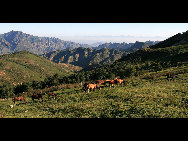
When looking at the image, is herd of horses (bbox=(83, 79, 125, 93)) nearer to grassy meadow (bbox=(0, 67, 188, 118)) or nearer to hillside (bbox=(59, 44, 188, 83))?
grassy meadow (bbox=(0, 67, 188, 118))

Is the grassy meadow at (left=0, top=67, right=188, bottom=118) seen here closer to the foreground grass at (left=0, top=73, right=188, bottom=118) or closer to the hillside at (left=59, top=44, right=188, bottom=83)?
the foreground grass at (left=0, top=73, right=188, bottom=118)

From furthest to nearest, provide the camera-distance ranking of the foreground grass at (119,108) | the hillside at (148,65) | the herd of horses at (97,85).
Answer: the hillside at (148,65), the herd of horses at (97,85), the foreground grass at (119,108)

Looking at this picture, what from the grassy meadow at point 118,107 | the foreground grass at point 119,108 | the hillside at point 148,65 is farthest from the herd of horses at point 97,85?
the hillside at point 148,65

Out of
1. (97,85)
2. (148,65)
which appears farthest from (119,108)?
(148,65)

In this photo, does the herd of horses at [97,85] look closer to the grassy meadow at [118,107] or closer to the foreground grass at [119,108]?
the grassy meadow at [118,107]

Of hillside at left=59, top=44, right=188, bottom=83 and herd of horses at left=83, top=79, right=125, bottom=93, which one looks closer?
herd of horses at left=83, top=79, right=125, bottom=93

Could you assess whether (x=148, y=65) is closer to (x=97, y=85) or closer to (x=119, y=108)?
(x=97, y=85)

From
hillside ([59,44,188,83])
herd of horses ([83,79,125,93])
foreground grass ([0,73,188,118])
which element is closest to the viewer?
foreground grass ([0,73,188,118])

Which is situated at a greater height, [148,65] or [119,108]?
[148,65]

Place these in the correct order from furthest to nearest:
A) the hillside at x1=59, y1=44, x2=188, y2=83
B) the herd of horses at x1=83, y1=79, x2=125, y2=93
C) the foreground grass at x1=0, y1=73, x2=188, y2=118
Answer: the hillside at x1=59, y1=44, x2=188, y2=83 < the herd of horses at x1=83, y1=79, x2=125, y2=93 < the foreground grass at x1=0, y1=73, x2=188, y2=118

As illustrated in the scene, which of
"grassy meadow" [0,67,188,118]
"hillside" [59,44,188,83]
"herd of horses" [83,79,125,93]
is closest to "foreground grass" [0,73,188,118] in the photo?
"grassy meadow" [0,67,188,118]

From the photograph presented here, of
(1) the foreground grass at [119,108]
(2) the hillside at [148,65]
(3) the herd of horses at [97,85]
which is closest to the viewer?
(1) the foreground grass at [119,108]

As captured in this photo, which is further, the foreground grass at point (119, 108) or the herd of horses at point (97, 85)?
the herd of horses at point (97, 85)

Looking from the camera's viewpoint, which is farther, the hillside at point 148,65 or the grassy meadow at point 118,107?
the hillside at point 148,65
